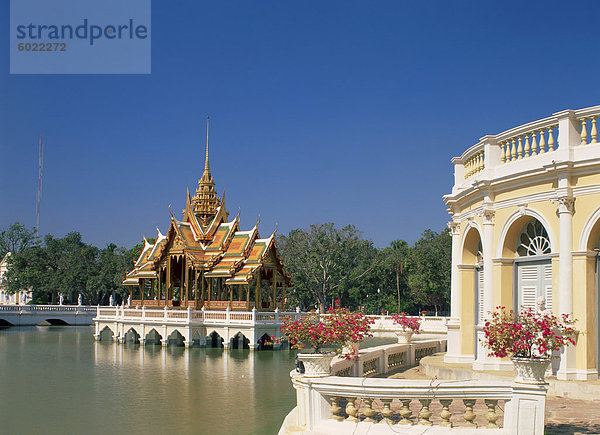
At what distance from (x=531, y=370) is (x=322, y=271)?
5147cm

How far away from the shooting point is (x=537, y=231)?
47.3 ft

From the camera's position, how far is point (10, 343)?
126 ft

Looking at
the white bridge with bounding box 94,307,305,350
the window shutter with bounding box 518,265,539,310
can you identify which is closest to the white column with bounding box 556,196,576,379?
the window shutter with bounding box 518,265,539,310

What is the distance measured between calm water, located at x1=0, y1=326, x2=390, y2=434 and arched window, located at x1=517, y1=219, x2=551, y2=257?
6.84 metres

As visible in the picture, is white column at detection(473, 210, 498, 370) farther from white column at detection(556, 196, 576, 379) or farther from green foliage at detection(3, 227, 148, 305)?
green foliage at detection(3, 227, 148, 305)

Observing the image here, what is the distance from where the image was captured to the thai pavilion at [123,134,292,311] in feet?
122

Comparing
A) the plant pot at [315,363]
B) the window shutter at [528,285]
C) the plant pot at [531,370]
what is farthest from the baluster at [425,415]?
the window shutter at [528,285]

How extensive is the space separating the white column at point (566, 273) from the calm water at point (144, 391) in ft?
20.4

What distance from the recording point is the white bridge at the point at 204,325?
113 ft

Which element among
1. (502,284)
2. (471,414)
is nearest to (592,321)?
(502,284)

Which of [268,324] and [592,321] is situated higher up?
[592,321]

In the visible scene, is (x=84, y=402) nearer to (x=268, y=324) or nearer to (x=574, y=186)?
(x=574, y=186)

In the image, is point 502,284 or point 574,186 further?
point 502,284

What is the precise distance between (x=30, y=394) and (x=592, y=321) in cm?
1584
